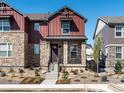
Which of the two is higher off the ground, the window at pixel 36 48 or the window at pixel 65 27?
the window at pixel 65 27

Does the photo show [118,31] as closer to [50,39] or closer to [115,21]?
[115,21]

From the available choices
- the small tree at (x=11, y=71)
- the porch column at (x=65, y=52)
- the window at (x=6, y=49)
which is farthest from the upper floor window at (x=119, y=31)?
the small tree at (x=11, y=71)

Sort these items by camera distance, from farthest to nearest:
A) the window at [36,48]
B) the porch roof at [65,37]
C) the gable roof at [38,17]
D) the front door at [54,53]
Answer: the gable roof at [38,17] → the window at [36,48] → the front door at [54,53] → the porch roof at [65,37]

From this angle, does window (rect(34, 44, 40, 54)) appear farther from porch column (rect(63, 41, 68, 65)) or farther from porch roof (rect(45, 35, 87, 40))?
porch column (rect(63, 41, 68, 65))

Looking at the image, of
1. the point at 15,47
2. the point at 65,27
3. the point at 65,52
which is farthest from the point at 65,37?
the point at 15,47

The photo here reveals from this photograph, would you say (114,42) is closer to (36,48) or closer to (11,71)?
(36,48)

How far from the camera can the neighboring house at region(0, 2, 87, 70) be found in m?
37.1

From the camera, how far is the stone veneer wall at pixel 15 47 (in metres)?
37.0

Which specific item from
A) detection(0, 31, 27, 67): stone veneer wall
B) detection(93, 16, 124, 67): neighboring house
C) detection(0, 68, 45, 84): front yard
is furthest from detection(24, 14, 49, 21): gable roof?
detection(93, 16, 124, 67): neighboring house

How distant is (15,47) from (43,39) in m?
4.58

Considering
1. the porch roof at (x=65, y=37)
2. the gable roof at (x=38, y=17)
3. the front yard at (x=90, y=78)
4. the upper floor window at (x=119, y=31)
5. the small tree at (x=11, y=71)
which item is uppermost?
the gable roof at (x=38, y=17)

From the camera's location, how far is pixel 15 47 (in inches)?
1459

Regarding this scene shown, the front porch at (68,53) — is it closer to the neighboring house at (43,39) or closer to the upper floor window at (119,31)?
the neighboring house at (43,39)

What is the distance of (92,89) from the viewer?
2375 cm
